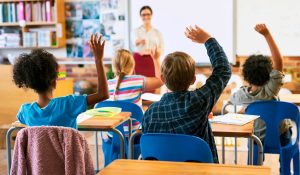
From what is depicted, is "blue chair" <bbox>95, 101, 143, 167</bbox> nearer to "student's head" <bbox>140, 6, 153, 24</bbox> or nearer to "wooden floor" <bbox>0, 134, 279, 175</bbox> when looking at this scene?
"wooden floor" <bbox>0, 134, 279, 175</bbox>

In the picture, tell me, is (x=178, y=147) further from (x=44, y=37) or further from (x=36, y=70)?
(x=44, y=37)

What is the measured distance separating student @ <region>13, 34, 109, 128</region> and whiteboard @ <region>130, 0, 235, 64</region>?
3.75 m

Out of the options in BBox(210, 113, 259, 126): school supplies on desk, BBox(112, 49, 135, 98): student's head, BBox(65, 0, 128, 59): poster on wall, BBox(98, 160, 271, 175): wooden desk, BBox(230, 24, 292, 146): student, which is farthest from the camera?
BBox(65, 0, 128, 59): poster on wall

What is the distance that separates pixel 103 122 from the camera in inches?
106

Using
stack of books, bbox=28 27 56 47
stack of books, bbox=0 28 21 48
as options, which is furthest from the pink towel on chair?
stack of books, bbox=0 28 21 48

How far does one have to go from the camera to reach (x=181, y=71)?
2.03m

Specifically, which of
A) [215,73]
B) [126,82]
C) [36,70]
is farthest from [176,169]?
[126,82]

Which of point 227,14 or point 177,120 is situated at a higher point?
point 227,14

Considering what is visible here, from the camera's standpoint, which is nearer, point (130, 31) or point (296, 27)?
point (296, 27)

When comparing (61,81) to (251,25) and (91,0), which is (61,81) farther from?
(251,25)

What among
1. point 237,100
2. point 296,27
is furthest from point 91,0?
point 237,100

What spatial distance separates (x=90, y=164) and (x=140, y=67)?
3.46m

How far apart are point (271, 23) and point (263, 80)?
8.98ft

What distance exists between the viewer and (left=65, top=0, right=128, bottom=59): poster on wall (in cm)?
605
